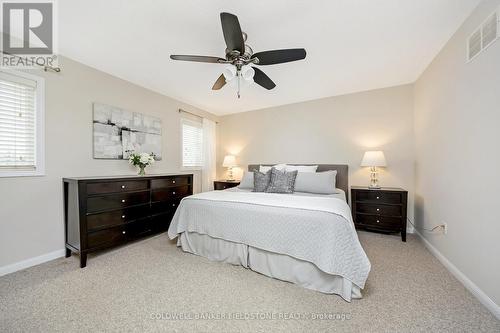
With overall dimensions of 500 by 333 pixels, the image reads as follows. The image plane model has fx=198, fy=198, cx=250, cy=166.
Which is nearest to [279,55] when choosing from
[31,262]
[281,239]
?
[281,239]

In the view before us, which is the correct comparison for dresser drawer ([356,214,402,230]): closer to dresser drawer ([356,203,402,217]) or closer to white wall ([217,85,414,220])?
dresser drawer ([356,203,402,217])

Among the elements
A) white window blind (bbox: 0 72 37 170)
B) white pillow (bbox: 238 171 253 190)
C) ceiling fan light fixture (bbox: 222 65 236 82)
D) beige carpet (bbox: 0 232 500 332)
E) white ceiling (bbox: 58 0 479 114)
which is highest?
A: white ceiling (bbox: 58 0 479 114)

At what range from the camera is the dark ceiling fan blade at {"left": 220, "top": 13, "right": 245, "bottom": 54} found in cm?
140

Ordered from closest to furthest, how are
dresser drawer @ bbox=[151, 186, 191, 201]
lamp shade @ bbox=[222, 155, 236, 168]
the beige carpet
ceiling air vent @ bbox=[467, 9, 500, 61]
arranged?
1. the beige carpet
2. ceiling air vent @ bbox=[467, 9, 500, 61]
3. dresser drawer @ bbox=[151, 186, 191, 201]
4. lamp shade @ bbox=[222, 155, 236, 168]

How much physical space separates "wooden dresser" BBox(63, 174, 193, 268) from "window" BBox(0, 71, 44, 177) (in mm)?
388

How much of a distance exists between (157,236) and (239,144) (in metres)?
2.66

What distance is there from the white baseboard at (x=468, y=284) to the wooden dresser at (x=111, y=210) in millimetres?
3533

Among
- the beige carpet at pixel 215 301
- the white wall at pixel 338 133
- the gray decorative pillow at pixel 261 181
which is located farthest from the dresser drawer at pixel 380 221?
the gray decorative pillow at pixel 261 181

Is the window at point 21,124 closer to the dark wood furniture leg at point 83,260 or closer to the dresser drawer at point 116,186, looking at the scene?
the dresser drawer at point 116,186

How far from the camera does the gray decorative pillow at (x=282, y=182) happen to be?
10.2ft

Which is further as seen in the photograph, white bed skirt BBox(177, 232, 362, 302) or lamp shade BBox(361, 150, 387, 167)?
lamp shade BBox(361, 150, 387, 167)

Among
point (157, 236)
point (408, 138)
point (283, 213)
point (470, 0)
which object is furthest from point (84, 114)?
point (408, 138)

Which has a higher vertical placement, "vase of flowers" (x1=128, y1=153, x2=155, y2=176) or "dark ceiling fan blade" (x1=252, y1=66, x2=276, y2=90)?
"dark ceiling fan blade" (x1=252, y1=66, x2=276, y2=90)

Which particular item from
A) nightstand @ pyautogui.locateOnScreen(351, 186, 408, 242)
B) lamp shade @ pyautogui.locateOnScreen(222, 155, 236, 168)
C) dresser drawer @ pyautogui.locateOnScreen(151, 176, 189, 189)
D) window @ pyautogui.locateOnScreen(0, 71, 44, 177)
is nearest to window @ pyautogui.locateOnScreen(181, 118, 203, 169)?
lamp shade @ pyautogui.locateOnScreen(222, 155, 236, 168)
